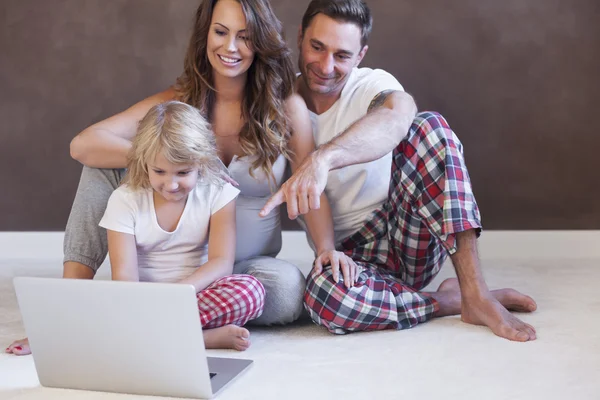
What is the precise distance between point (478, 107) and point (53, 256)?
1880 mm

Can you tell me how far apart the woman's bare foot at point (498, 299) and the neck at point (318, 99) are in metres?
A: 0.60

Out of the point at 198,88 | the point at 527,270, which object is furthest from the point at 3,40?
the point at 527,270

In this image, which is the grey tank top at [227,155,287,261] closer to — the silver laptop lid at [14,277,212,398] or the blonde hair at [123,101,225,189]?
the blonde hair at [123,101,225,189]

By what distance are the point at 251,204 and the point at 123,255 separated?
401 mm

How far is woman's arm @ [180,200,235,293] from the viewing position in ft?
6.39

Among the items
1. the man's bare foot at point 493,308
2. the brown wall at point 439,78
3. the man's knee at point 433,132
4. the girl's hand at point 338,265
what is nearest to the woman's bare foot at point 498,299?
the man's bare foot at point 493,308

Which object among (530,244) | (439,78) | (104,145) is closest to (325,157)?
(104,145)

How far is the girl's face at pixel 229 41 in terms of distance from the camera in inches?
82.4

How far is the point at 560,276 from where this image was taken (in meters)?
2.81

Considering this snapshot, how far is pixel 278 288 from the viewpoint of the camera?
2064 mm

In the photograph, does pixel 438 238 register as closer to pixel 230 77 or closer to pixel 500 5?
pixel 230 77

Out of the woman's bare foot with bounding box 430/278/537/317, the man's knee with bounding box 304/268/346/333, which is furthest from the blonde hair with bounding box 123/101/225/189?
the woman's bare foot with bounding box 430/278/537/317

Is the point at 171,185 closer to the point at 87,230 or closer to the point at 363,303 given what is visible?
the point at 87,230

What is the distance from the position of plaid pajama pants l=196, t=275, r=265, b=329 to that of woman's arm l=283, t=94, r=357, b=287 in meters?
0.18
